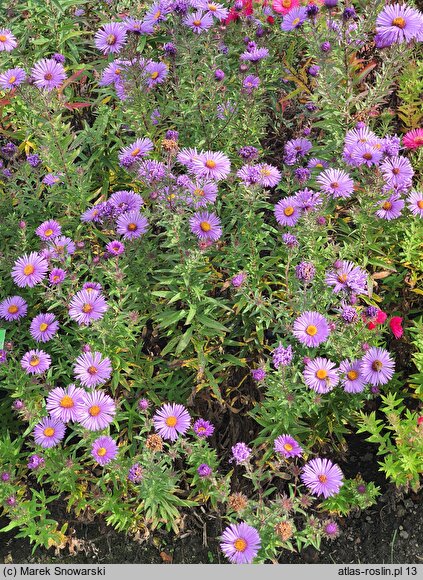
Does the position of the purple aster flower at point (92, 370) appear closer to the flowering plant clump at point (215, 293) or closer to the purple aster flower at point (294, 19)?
the flowering plant clump at point (215, 293)

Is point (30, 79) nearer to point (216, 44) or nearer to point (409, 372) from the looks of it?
point (216, 44)

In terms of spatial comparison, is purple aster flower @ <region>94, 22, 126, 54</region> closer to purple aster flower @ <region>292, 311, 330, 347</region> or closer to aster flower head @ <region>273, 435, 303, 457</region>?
purple aster flower @ <region>292, 311, 330, 347</region>

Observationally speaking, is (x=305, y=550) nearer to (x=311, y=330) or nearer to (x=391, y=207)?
(x=311, y=330)

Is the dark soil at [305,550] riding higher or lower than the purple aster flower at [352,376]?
lower

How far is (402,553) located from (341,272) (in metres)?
1.29

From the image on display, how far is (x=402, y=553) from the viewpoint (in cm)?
297

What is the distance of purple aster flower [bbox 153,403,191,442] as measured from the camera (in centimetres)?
273

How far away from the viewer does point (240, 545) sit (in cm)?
244

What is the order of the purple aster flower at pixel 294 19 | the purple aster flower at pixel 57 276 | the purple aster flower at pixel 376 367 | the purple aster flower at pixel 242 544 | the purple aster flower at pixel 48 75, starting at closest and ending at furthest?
1. the purple aster flower at pixel 242 544
2. the purple aster flower at pixel 376 367
3. the purple aster flower at pixel 57 276
4. the purple aster flower at pixel 48 75
5. the purple aster flower at pixel 294 19

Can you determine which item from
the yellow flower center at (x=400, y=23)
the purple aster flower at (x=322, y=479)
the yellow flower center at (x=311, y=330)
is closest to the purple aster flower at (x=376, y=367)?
the yellow flower center at (x=311, y=330)

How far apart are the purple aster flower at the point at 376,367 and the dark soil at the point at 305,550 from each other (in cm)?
65

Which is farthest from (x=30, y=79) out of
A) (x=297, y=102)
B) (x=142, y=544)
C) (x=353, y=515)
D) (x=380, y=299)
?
(x=353, y=515)

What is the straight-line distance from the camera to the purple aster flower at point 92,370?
9.06 ft

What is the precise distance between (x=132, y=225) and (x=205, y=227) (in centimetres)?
34
